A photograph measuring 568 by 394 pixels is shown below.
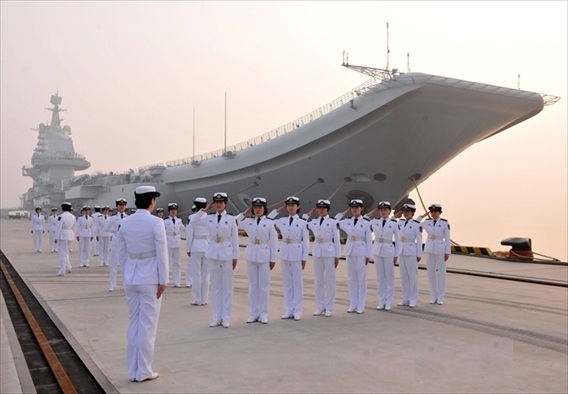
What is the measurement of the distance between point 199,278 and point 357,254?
8.86 feet

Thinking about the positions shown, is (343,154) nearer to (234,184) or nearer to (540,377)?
(234,184)

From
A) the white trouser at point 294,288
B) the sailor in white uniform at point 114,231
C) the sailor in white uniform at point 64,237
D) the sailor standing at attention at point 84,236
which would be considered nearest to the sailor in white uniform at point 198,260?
the sailor in white uniform at point 114,231

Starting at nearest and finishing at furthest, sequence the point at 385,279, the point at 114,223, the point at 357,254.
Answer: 1. the point at 357,254
2. the point at 385,279
3. the point at 114,223

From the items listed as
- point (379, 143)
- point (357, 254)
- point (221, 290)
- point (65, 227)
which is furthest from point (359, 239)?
point (379, 143)

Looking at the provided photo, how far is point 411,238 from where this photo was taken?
8.27 metres

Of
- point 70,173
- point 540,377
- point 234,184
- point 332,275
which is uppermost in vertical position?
point 70,173

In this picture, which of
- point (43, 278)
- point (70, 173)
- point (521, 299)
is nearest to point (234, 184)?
point (43, 278)

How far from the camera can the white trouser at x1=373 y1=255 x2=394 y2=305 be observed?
7648mm

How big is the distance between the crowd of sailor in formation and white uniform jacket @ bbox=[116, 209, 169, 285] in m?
1.73

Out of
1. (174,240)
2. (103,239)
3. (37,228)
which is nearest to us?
(174,240)

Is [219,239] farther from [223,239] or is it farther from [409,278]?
[409,278]

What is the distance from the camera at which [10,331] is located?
555cm

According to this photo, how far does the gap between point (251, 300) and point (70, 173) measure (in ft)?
213

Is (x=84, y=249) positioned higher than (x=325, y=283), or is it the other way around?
(x=84, y=249)
